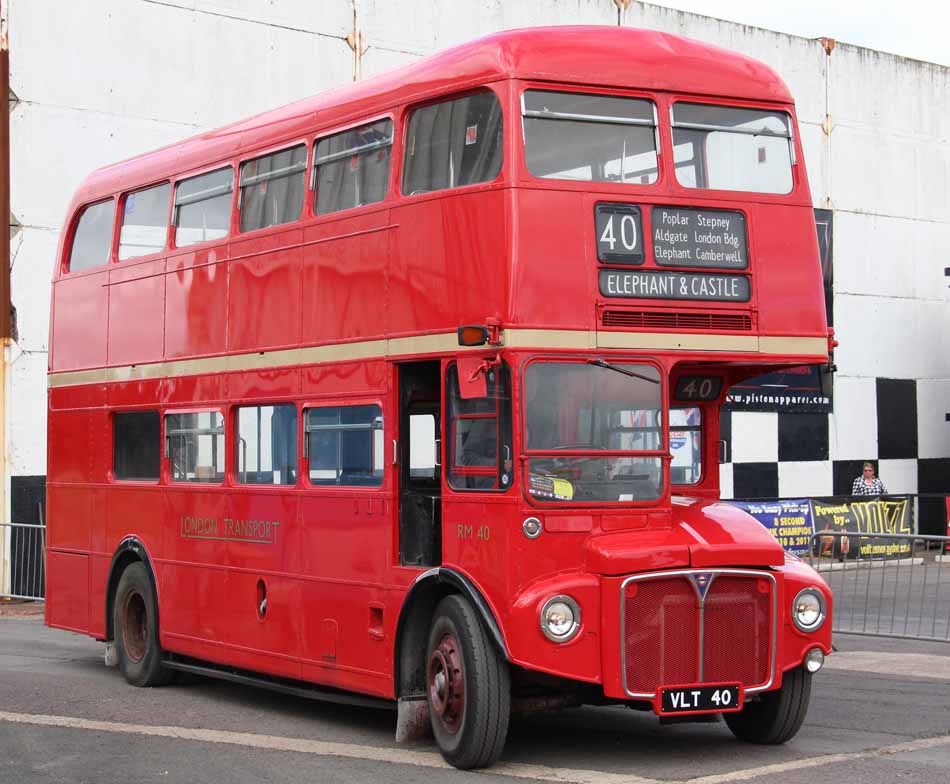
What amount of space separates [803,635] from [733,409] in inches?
677

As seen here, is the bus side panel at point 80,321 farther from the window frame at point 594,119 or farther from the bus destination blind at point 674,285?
the bus destination blind at point 674,285

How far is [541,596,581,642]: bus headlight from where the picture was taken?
9047 mm

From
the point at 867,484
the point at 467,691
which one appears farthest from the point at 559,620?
the point at 867,484

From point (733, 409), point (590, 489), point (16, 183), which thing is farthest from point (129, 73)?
point (590, 489)

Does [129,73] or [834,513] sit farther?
[834,513]

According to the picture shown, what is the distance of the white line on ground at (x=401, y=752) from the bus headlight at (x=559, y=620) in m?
0.77

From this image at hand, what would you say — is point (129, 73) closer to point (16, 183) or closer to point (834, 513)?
point (16, 183)

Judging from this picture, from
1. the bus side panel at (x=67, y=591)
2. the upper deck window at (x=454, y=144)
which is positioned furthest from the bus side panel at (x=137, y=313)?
the upper deck window at (x=454, y=144)

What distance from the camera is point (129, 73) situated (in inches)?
869

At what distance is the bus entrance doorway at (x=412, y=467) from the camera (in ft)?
34.5

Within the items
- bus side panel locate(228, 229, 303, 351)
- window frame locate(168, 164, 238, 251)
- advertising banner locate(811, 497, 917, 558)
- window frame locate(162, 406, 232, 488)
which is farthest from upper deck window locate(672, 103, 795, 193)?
advertising banner locate(811, 497, 917, 558)

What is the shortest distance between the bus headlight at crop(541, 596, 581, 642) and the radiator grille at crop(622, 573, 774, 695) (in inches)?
11.2

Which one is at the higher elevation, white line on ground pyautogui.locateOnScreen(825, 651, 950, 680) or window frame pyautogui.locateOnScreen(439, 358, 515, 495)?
window frame pyautogui.locateOnScreen(439, 358, 515, 495)

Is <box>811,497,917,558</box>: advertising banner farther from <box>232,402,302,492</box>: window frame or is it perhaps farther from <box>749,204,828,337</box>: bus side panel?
<box>749,204,828,337</box>: bus side panel
